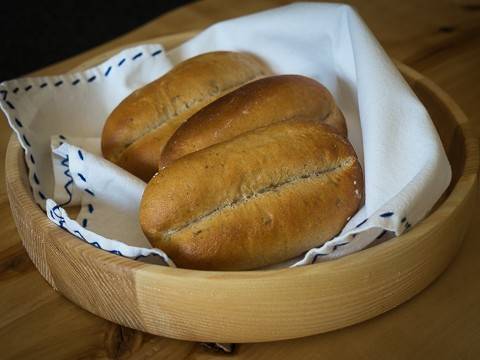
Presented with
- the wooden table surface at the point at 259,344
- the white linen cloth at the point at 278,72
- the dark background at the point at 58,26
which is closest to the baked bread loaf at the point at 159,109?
the white linen cloth at the point at 278,72

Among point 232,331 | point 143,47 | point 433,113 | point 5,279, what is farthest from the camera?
point 143,47

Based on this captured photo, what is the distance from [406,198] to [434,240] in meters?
0.04

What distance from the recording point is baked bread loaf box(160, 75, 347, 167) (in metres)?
0.65

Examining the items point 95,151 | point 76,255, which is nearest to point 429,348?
point 76,255

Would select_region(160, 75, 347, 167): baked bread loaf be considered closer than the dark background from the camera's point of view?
Yes

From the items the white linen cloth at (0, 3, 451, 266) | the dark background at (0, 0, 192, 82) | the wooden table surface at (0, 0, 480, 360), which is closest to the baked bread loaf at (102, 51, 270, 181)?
the white linen cloth at (0, 3, 451, 266)

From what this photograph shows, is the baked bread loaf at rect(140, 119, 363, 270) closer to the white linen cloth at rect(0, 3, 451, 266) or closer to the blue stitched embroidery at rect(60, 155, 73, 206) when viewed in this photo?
the white linen cloth at rect(0, 3, 451, 266)

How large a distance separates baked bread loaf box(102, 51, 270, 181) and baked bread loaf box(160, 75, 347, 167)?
5 cm

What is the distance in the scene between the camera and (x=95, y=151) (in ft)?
2.51

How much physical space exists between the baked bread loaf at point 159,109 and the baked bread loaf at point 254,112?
54 mm

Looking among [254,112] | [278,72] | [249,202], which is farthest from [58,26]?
[249,202]

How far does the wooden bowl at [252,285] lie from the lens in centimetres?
49

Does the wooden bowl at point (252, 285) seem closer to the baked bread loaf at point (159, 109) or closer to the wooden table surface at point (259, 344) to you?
the wooden table surface at point (259, 344)

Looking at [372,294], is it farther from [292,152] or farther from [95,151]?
[95,151]
